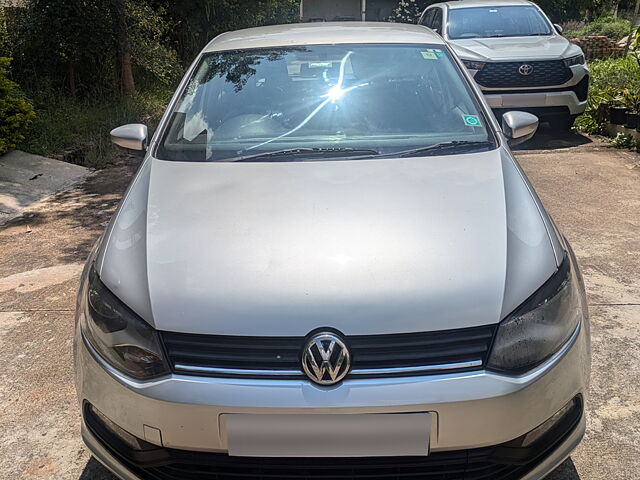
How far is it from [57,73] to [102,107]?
0.93 meters

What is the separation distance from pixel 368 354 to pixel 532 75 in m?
6.54

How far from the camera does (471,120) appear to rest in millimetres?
2906

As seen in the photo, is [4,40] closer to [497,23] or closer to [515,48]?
[497,23]

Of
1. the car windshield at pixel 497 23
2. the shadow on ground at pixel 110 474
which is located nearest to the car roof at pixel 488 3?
the car windshield at pixel 497 23

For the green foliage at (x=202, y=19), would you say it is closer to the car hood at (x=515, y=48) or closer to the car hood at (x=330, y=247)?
the car hood at (x=515, y=48)

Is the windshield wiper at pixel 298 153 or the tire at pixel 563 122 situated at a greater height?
the windshield wiper at pixel 298 153

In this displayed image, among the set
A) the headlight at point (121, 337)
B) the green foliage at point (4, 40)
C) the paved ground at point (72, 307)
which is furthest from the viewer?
the green foliage at point (4, 40)

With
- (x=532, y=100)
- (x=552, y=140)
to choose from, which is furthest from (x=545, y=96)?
(x=552, y=140)

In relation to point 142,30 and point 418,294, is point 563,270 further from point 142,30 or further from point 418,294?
point 142,30

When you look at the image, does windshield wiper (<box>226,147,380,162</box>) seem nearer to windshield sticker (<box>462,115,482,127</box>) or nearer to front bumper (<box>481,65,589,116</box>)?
windshield sticker (<box>462,115,482,127</box>)

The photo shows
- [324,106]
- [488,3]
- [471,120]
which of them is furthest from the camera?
[488,3]

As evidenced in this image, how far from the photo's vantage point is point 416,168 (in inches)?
98.4

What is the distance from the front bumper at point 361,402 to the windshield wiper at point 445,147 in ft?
3.60

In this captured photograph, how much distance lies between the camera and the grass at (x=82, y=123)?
25.2ft
